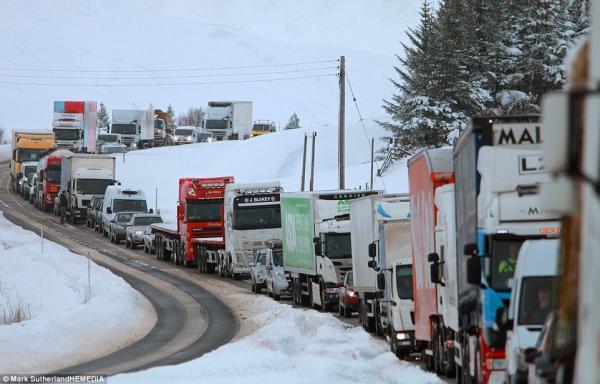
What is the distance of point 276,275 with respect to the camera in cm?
3762

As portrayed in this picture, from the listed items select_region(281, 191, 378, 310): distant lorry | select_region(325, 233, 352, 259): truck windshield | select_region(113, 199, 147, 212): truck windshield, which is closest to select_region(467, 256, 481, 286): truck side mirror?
select_region(281, 191, 378, 310): distant lorry

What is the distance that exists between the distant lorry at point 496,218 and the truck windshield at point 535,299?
44.9 inches

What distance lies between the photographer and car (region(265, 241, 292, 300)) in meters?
37.3

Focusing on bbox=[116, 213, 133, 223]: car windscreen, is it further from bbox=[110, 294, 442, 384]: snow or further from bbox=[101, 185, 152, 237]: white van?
bbox=[110, 294, 442, 384]: snow

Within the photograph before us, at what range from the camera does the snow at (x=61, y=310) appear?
945 inches

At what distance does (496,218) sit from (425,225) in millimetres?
5179

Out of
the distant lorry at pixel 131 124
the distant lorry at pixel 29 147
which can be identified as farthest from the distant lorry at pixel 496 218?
the distant lorry at pixel 131 124

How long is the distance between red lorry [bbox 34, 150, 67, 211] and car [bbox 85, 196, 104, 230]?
5867 millimetres

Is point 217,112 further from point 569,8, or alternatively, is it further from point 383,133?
point 569,8

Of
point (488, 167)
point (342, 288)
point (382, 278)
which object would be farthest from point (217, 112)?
point (488, 167)

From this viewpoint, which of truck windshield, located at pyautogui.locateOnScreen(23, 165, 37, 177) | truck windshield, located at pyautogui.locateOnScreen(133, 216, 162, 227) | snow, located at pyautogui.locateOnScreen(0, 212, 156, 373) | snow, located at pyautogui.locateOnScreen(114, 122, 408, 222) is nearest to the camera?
snow, located at pyautogui.locateOnScreen(0, 212, 156, 373)

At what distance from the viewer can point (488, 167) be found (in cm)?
1493

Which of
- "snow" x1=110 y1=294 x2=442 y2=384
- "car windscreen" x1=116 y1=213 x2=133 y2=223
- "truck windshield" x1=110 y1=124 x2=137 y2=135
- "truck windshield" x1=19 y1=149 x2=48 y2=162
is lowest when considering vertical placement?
"snow" x1=110 y1=294 x2=442 y2=384

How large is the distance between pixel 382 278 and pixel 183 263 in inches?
1018
